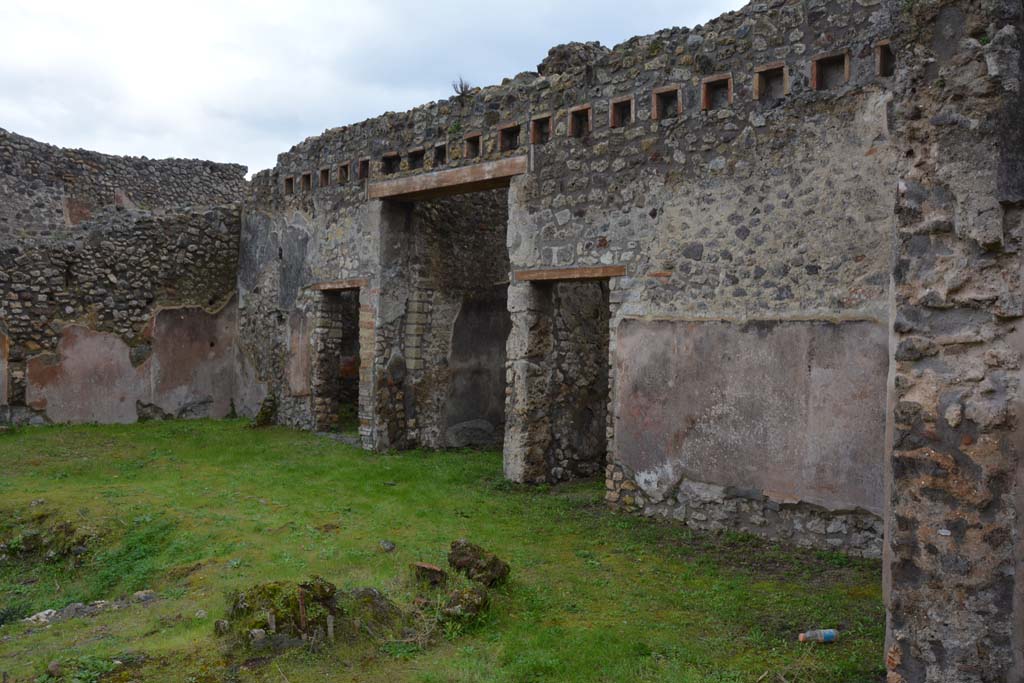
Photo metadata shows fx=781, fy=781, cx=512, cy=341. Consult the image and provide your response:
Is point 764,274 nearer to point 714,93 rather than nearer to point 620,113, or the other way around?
point 714,93

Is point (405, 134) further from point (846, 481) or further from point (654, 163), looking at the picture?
point (846, 481)

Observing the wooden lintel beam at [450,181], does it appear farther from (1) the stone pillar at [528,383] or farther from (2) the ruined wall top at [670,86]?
(1) the stone pillar at [528,383]

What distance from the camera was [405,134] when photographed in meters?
9.67

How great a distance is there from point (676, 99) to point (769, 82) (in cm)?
86

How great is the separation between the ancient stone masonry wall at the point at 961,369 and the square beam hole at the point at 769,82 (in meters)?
3.05

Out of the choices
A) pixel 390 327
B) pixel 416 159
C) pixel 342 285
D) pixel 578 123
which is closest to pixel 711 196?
pixel 578 123

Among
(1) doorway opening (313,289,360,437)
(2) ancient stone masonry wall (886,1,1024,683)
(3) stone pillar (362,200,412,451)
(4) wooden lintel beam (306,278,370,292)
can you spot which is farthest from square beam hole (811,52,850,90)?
(1) doorway opening (313,289,360,437)

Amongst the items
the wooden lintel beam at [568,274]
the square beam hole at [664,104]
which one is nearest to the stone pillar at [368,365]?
the wooden lintel beam at [568,274]

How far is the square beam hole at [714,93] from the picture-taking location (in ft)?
21.6

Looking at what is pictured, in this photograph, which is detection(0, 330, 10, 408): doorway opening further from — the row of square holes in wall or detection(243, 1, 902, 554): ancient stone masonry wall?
detection(243, 1, 902, 554): ancient stone masonry wall

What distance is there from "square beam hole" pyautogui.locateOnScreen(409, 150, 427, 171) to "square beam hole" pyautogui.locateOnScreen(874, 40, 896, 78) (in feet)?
17.7

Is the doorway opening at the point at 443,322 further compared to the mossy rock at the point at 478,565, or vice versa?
the doorway opening at the point at 443,322

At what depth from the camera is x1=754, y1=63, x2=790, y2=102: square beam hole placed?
6230mm

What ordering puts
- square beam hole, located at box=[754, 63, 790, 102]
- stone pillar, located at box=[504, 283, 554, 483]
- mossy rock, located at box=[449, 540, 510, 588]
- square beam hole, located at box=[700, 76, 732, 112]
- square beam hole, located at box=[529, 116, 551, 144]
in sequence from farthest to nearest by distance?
stone pillar, located at box=[504, 283, 554, 483], square beam hole, located at box=[529, 116, 551, 144], square beam hole, located at box=[700, 76, 732, 112], square beam hole, located at box=[754, 63, 790, 102], mossy rock, located at box=[449, 540, 510, 588]
